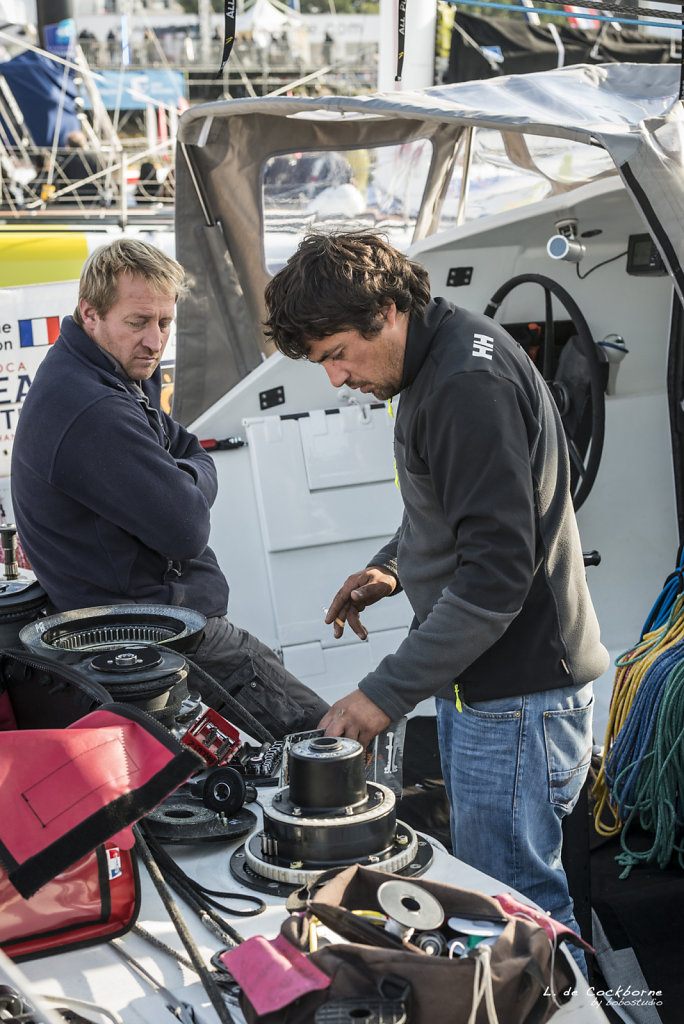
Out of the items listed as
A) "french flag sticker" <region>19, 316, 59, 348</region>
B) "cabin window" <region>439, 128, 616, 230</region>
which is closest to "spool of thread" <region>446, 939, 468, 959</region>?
"cabin window" <region>439, 128, 616, 230</region>

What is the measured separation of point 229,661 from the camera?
2883 millimetres

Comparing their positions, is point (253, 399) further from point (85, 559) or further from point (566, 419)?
point (85, 559)

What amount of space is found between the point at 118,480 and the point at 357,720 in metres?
1.00

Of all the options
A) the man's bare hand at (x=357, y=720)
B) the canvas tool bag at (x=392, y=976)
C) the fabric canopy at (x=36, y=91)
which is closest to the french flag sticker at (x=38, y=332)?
the man's bare hand at (x=357, y=720)

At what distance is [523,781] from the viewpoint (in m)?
2.12

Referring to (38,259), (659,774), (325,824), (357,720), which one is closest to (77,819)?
(325,824)

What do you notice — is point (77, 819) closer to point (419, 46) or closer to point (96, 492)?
point (96, 492)

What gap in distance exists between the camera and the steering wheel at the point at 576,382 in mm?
4477

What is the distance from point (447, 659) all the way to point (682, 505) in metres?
2.92

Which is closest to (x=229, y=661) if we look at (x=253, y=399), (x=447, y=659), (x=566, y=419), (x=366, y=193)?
(x=447, y=659)

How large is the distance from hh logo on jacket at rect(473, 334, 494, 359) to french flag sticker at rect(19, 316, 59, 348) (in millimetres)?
3983

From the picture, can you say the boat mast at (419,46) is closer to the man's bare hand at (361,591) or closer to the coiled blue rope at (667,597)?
the coiled blue rope at (667,597)

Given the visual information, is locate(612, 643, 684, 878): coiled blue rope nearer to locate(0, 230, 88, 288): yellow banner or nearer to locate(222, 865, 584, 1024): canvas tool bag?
locate(222, 865, 584, 1024): canvas tool bag

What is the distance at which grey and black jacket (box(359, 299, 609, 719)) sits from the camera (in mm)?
1845
